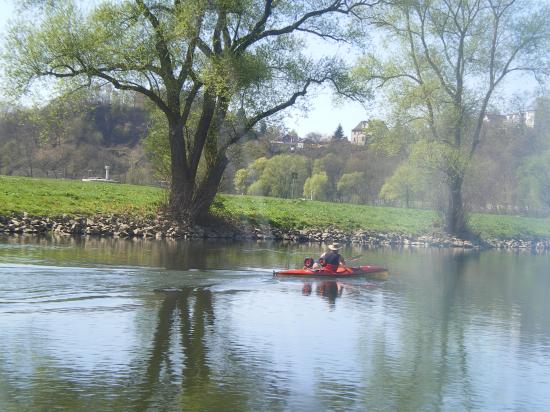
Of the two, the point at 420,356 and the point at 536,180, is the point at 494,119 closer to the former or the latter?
the point at 536,180

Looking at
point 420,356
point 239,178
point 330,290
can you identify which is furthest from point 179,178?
point 420,356

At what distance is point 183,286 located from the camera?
734 inches

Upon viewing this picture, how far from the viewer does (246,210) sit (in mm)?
41656

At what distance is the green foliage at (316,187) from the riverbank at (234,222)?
36.9 meters

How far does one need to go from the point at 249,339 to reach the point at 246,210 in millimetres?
28373

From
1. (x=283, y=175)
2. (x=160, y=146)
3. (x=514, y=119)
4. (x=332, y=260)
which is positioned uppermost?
(x=514, y=119)

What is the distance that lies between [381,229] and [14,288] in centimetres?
3124

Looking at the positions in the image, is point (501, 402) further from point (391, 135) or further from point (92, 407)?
point (391, 135)

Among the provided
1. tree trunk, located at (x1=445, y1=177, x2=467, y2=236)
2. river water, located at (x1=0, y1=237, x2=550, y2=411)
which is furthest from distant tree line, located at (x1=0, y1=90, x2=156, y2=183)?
river water, located at (x1=0, y1=237, x2=550, y2=411)

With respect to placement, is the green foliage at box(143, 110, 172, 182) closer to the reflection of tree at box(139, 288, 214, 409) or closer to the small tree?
the reflection of tree at box(139, 288, 214, 409)

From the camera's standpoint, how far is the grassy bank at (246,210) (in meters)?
34.9

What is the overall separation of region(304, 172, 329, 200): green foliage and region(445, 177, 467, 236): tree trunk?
47.0 metres

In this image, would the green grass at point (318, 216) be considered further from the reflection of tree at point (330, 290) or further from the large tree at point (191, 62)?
the reflection of tree at point (330, 290)

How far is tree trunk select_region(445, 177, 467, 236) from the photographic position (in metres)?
44.4
